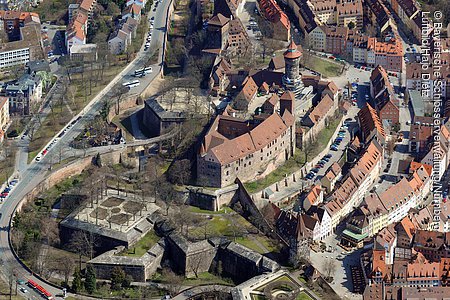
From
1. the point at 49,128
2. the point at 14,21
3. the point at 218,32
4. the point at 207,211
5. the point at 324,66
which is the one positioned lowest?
the point at 207,211

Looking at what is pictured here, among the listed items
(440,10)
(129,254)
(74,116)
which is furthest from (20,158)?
(440,10)

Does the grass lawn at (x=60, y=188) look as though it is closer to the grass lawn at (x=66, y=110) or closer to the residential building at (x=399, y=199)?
the grass lawn at (x=66, y=110)

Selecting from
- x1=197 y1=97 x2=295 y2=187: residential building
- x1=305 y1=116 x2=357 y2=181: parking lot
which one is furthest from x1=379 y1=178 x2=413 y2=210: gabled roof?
x1=197 y1=97 x2=295 y2=187: residential building

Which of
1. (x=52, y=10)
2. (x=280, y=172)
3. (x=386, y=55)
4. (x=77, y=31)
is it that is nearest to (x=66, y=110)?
(x=77, y=31)

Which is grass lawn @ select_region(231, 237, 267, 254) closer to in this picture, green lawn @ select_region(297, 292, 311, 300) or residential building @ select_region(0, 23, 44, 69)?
green lawn @ select_region(297, 292, 311, 300)

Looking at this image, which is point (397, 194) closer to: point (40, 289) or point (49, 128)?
point (49, 128)

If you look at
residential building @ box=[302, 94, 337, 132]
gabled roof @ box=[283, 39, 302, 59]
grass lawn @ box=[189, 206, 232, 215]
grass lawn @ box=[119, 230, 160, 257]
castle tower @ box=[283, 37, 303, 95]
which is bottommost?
grass lawn @ box=[119, 230, 160, 257]

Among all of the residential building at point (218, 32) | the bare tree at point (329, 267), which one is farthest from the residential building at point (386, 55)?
the bare tree at point (329, 267)
